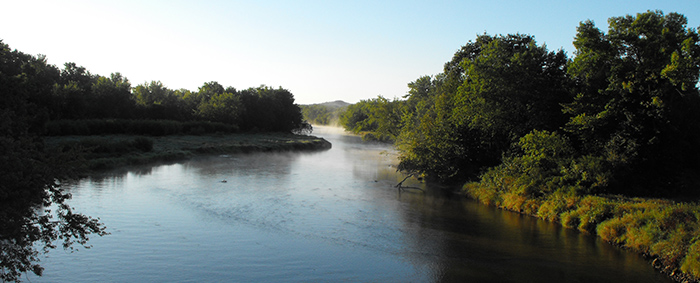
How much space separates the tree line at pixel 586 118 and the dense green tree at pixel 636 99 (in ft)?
0.18

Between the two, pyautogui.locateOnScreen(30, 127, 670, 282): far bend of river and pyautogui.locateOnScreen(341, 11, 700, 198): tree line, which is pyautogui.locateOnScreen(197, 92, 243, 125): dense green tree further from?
pyautogui.locateOnScreen(341, 11, 700, 198): tree line

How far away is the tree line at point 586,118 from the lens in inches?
932

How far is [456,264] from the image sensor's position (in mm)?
17641

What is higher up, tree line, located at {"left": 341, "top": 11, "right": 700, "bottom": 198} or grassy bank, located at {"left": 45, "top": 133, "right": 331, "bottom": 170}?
tree line, located at {"left": 341, "top": 11, "right": 700, "bottom": 198}

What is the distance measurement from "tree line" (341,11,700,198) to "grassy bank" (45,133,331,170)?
26.2 metres

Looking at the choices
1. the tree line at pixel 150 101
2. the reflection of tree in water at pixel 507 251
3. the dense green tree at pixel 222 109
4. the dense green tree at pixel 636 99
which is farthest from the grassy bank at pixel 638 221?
the dense green tree at pixel 222 109

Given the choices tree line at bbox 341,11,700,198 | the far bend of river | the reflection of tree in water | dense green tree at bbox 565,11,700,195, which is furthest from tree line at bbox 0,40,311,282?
dense green tree at bbox 565,11,700,195

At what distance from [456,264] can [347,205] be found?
1154cm

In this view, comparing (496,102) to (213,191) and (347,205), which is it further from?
(213,191)

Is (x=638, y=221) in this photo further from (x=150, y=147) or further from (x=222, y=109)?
(x=222, y=109)

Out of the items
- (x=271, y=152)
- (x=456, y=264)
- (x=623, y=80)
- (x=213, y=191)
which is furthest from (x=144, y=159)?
(x=623, y=80)

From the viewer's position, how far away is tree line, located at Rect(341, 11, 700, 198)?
23672 mm

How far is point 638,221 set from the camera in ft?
64.4

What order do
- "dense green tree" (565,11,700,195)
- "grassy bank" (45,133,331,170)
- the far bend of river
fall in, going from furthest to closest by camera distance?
1. "grassy bank" (45,133,331,170)
2. "dense green tree" (565,11,700,195)
3. the far bend of river
